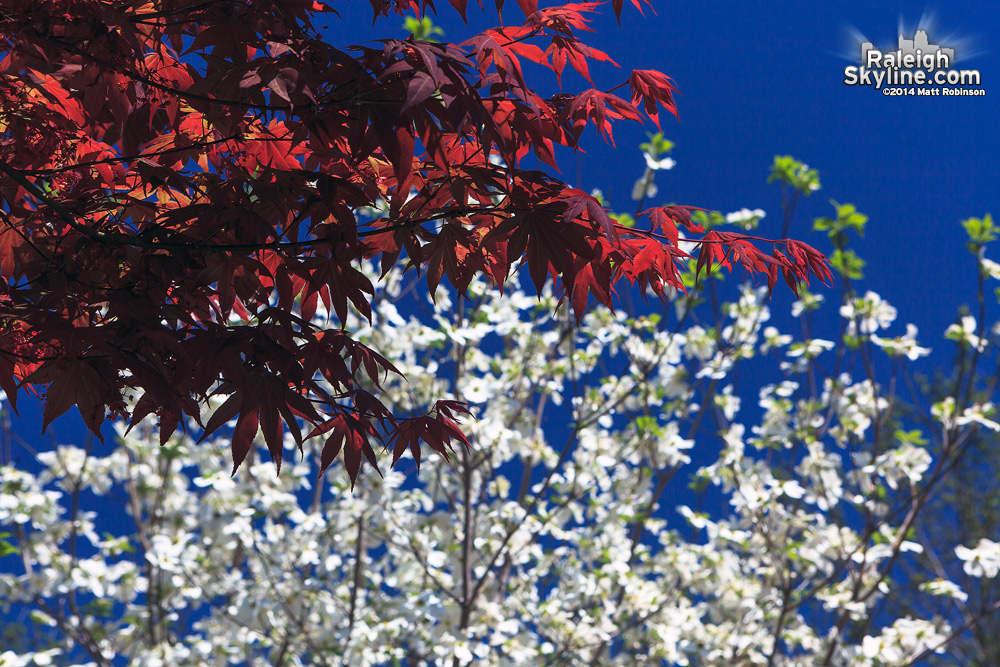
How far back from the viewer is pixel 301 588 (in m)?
4.07

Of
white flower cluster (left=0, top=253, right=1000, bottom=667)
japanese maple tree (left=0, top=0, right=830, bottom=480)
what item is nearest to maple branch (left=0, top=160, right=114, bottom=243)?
japanese maple tree (left=0, top=0, right=830, bottom=480)

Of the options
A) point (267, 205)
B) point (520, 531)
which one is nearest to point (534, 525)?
point (520, 531)

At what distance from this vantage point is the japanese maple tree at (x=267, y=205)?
1.37 m

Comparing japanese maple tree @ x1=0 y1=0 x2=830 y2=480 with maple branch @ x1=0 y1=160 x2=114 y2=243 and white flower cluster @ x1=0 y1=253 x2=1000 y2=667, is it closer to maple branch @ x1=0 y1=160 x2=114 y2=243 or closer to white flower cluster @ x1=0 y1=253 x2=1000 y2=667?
maple branch @ x1=0 y1=160 x2=114 y2=243

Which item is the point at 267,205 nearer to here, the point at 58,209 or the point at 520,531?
the point at 58,209

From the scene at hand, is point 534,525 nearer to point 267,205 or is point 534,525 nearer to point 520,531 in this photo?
point 520,531

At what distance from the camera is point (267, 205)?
1549 mm

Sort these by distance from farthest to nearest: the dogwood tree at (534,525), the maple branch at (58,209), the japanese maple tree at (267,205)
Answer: the dogwood tree at (534,525) < the maple branch at (58,209) < the japanese maple tree at (267,205)

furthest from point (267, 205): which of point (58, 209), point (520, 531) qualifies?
point (520, 531)

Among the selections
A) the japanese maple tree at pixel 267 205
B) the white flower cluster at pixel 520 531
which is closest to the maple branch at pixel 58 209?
the japanese maple tree at pixel 267 205

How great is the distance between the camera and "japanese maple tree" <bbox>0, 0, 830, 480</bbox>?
1.37 metres

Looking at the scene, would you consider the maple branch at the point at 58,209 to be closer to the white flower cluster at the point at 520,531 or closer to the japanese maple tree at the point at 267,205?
the japanese maple tree at the point at 267,205

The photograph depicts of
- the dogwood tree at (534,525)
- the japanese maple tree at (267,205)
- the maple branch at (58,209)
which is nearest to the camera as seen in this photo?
the japanese maple tree at (267,205)

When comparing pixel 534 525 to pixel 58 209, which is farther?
pixel 534 525
